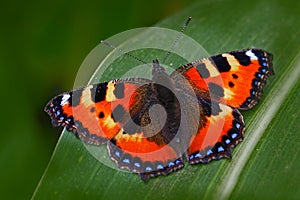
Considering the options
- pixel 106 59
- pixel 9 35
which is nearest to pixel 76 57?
pixel 9 35

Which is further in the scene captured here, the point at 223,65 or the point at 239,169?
the point at 223,65

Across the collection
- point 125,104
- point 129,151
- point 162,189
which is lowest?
point 162,189

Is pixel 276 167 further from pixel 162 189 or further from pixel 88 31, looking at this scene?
pixel 88 31

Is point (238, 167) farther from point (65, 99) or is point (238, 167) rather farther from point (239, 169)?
point (65, 99)

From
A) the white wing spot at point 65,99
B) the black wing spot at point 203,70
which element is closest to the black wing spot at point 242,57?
the black wing spot at point 203,70

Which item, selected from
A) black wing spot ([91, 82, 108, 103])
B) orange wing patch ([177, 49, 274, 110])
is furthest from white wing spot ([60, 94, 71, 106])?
orange wing patch ([177, 49, 274, 110])

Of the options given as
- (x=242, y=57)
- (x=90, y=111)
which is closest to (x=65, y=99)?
(x=90, y=111)
